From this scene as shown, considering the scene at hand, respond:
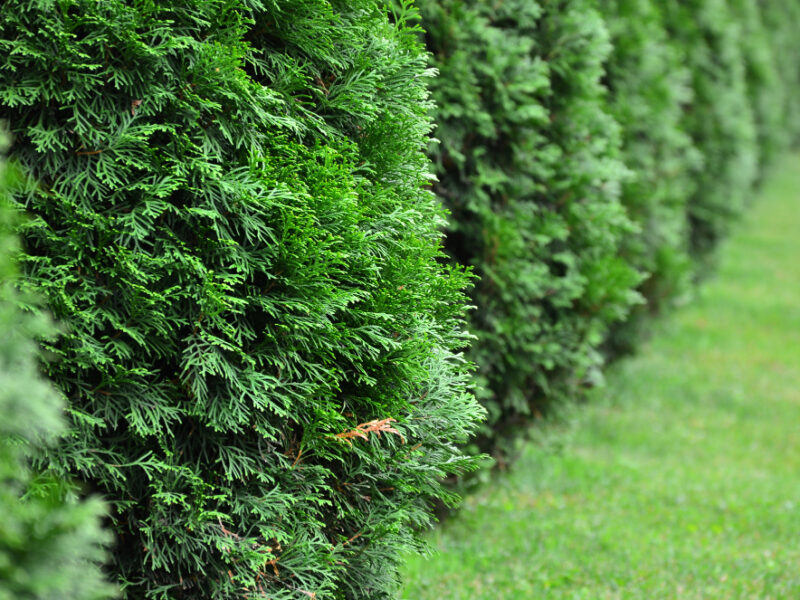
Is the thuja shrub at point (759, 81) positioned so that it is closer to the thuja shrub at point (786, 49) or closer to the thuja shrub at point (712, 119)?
the thuja shrub at point (786, 49)

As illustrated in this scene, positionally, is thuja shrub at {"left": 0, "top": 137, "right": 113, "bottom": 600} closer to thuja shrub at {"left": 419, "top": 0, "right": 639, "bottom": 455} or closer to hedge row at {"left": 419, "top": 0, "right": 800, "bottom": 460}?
hedge row at {"left": 419, "top": 0, "right": 800, "bottom": 460}

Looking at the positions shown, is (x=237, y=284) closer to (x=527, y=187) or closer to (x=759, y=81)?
(x=527, y=187)

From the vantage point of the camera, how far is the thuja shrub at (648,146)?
7.73 m

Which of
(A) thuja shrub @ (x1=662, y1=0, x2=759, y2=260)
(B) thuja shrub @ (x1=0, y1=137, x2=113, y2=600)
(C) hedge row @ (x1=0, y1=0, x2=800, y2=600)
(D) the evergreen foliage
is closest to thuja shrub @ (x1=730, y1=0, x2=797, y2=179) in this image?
(D) the evergreen foliage

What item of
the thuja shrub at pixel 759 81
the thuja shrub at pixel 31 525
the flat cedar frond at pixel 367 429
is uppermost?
the thuja shrub at pixel 759 81

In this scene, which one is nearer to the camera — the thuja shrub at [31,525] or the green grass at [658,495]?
the thuja shrub at [31,525]

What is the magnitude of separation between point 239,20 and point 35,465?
1.65 m

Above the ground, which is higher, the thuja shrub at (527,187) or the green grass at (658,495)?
the thuja shrub at (527,187)

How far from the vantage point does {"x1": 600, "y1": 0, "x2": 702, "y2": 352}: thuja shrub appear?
304 inches

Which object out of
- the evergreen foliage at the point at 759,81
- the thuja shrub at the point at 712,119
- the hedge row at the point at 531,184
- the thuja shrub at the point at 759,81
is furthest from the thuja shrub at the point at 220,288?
the thuja shrub at the point at 759,81

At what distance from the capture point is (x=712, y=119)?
12102 mm

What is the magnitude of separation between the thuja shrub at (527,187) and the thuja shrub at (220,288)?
1.55 metres

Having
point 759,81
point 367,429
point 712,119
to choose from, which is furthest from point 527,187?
point 759,81

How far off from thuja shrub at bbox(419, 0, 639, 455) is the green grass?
30.9 inches
